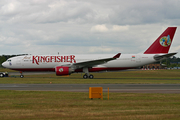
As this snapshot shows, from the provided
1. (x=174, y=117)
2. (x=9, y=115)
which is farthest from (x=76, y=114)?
(x=174, y=117)

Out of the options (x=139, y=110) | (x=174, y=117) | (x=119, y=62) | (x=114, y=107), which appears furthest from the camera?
(x=119, y=62)

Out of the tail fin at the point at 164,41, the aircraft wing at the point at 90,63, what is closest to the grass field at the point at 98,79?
the aircraft wing at the point at 90,63

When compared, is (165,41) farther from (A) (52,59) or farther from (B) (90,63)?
(A) (52,59)

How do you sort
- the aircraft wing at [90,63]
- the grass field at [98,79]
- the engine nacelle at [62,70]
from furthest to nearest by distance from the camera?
the engine nacelle at [62,70], the aircraft wing at [90,63], the grass field at [98,79]

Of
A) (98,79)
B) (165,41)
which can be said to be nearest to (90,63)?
(98,79)

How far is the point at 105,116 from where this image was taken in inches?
455

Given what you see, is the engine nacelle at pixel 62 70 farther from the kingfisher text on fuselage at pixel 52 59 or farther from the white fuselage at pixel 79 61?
the kingfisher text on fuselage at pixel 52 59

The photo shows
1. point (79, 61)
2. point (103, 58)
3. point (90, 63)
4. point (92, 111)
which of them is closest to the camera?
point (92, 111)

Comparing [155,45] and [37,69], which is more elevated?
[155,45]

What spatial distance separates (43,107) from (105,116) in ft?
12.9

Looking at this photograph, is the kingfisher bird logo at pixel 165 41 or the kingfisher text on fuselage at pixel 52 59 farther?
the kingfisher text on fuselage at pixel 52 59

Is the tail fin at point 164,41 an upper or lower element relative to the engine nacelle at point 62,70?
upper

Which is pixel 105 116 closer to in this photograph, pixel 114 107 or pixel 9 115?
pixel 114 107

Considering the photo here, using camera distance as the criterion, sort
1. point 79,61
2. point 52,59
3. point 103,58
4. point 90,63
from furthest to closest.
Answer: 1. point 79,61
2. point 52,59
3. point 103,58
4. point 90,63
